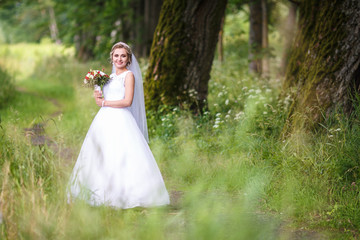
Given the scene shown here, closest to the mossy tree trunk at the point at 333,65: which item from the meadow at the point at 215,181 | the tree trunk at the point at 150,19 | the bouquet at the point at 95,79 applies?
the meadow at the point at 215,181

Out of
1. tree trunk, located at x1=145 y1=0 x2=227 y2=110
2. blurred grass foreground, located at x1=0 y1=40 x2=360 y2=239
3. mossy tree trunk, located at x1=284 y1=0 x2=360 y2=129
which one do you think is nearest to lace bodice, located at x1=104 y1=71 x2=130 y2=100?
blurred grass foreground, located at x1=0 y1=40 x2=360 y2=239

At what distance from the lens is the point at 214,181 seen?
19.5 ft

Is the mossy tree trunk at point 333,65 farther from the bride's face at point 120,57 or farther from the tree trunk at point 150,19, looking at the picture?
the tree trunk at point 150,19

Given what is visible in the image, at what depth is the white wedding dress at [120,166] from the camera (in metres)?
4.79

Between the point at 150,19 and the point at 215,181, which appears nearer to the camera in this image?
the point at 215,181

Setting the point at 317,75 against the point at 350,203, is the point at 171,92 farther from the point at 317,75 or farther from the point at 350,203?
the point at 350,203

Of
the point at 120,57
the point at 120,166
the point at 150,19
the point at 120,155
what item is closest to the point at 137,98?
the point at 120,57

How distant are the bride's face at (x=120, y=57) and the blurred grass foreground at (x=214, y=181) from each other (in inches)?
42.8

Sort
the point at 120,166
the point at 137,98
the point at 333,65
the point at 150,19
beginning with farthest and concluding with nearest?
the point at 150,19
the point at 333,65
the point at 137,98
the point at 120,166

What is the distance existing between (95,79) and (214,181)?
7.17 feet

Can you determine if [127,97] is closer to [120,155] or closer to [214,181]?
[120,155]

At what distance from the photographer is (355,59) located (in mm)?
5750

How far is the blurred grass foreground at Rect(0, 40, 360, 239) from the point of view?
360 cm

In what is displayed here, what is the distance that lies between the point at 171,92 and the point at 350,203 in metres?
4.70
